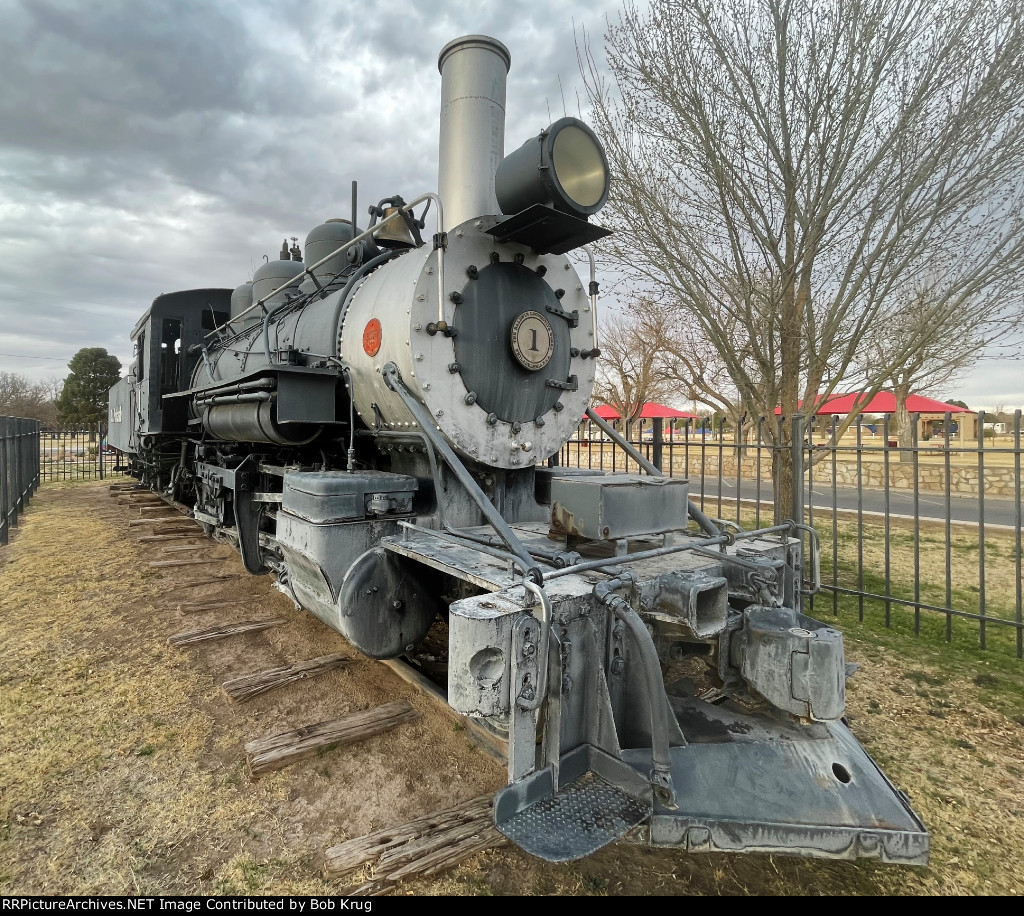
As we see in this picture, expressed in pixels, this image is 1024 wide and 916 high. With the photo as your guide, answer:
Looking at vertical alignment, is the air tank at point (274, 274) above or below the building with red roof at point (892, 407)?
above

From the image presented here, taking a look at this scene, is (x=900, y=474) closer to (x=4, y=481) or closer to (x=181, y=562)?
(x=181, y=562)

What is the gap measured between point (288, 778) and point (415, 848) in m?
0.90

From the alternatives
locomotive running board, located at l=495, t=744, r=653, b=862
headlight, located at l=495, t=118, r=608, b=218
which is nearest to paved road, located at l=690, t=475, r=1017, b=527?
headlight, located at l=495, t=118, r=608, b=218

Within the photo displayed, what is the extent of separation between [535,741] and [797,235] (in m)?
5.53

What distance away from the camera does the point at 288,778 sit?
2879mm

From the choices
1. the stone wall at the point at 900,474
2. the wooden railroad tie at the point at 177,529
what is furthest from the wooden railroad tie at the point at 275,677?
the stone wall at the point at 900,474

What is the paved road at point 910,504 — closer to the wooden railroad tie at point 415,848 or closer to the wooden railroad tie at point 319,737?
the wooden railroad tie at point 319,737

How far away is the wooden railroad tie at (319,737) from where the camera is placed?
295 centimetres

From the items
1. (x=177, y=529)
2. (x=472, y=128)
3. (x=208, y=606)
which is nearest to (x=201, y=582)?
(x=208, y=606)

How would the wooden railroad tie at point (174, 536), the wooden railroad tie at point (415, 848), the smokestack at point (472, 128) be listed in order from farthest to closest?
the wooden railroad tie at point (174, 536)
the smokestack at point (472, 128)
the wooden railroad tie at point (415, 848)

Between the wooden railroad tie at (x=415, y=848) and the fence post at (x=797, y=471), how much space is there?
323 centimetres

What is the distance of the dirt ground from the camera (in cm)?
227

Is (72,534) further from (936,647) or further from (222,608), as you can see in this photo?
(936,647)


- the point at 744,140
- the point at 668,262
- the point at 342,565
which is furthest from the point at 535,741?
the point at 744,140
